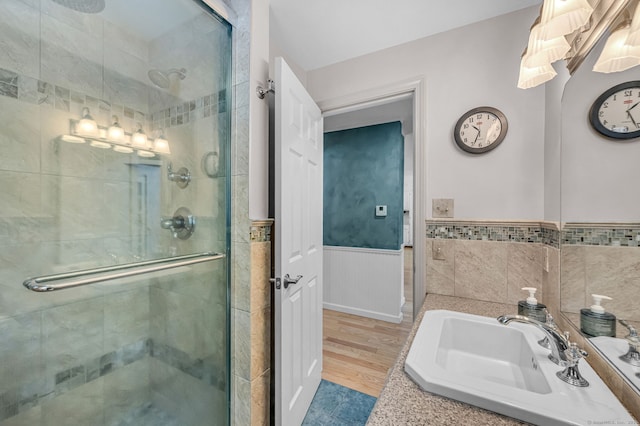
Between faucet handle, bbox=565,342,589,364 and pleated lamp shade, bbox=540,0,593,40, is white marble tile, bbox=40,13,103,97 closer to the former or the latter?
pleated lamp shade, bbox=540,0,593,40

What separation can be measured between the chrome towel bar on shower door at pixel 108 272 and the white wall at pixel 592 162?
1.47 meters

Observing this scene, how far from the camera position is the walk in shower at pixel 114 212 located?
81cm

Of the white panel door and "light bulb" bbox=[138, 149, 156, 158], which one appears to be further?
the white panel door

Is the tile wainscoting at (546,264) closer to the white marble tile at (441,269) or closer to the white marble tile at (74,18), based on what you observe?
the white marble tile at (441,269)

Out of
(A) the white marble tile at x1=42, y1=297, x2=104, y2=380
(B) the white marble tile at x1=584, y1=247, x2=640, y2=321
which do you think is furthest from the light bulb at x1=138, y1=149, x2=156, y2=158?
(B) the white marble tile at x1=584, y1=247, x2=640, y2=321

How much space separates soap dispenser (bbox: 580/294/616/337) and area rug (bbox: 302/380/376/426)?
47.3 inches

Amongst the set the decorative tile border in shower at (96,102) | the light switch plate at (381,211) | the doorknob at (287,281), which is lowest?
the doorknob at (287,281)

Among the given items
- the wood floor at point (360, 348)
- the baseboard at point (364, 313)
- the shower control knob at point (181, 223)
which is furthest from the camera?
the baseboard at point (364, 313)

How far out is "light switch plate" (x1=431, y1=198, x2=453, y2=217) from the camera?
1479 mm

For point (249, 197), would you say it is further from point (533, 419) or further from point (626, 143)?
point (626, 143)

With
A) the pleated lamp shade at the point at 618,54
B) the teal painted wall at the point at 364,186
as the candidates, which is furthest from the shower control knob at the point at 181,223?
the teal painted wall at the point at 364,186

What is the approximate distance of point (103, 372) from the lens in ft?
3.22

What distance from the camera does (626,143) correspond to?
0.69 m

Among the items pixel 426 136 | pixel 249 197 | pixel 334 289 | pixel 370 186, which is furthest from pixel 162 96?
pixel 334 289
